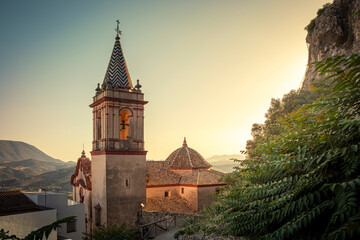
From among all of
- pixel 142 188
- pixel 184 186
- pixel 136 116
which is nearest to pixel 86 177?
pixel 142 188

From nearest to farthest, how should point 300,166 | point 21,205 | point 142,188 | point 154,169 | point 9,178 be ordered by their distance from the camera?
1. point 300,166
2. point 21,205
3. point 142,188
4. point 154,169
5. point 9,178

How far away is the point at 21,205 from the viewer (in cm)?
1587

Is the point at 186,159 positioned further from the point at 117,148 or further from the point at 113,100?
the point at 113,100

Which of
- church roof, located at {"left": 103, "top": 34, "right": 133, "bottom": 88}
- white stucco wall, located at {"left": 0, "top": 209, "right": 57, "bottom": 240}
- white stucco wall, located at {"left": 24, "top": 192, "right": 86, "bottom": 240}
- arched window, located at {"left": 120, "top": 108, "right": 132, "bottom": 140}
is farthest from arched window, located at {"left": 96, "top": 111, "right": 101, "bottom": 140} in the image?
white stucco wall, located at {"left": 0, "top": 209, "right": 57, "bottom": 240}

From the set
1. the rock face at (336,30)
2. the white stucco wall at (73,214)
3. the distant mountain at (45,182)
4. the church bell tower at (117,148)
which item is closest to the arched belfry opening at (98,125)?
the church bell tower at (117,148)

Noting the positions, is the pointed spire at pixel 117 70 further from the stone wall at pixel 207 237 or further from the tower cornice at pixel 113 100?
the stone wall at pixel 207 237

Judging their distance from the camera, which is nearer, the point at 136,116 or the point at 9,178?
the point at 136,116

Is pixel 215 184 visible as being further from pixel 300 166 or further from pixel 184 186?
pixel 300 166

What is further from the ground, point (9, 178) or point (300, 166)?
point (300, 166)

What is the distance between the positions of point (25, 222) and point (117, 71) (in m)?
12.9

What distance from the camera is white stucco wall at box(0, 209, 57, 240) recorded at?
536 inches

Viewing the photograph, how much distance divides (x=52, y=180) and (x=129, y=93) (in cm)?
4780

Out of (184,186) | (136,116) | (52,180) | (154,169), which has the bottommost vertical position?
(52,180)

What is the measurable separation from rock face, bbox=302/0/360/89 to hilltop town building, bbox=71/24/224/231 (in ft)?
49.7
